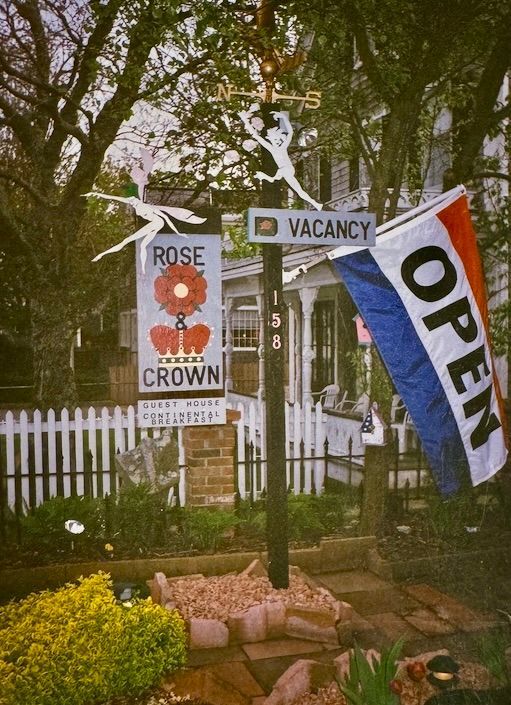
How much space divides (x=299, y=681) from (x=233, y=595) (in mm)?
1132

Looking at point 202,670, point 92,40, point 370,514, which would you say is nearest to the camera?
point 202,670

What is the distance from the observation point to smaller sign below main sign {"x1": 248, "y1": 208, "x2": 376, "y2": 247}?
465 centimetres

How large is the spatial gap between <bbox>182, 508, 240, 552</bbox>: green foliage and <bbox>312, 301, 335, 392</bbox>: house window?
7607 mm

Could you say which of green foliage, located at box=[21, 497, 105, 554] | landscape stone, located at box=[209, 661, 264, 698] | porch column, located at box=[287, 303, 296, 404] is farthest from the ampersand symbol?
porch column, located at box=[287, 303, 296, 404]

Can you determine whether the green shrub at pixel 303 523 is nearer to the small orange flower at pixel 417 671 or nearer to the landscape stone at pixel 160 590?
the landscape stone at pixel 160 590

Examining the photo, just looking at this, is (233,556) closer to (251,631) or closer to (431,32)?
(251,631)

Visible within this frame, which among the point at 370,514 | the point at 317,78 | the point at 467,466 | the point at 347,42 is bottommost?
the point at 370,514

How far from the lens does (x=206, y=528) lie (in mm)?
5781

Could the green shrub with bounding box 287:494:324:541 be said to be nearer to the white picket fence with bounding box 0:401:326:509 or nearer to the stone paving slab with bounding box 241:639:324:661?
the white picket fence with bounding box 0:401:326:509

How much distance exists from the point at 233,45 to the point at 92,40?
→ 1.69 m

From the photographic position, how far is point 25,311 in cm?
1608

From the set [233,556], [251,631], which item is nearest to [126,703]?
[251,631]

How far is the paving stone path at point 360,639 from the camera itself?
13.2ft

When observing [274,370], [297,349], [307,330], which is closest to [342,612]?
[274,370]
